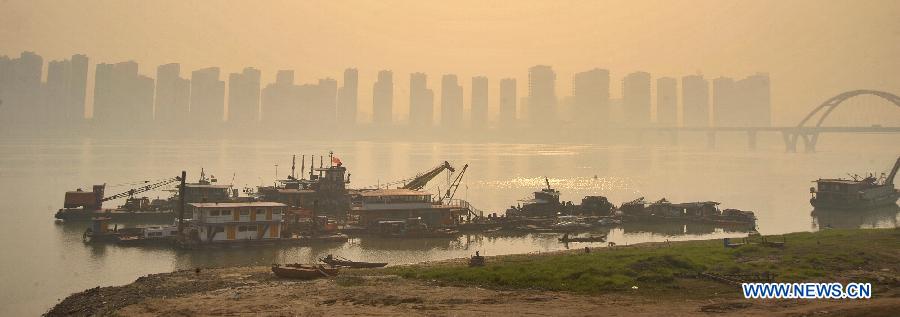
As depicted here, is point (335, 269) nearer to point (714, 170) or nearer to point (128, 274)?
point (128, 274)

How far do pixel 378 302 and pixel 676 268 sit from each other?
39.4ft

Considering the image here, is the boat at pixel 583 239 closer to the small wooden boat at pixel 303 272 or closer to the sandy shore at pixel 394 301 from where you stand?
the sandy shore at pixel 394 301

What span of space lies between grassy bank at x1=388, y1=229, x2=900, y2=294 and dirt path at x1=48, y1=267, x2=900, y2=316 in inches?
48.6

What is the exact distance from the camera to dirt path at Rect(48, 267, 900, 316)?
66.1 ft

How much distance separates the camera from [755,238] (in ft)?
115

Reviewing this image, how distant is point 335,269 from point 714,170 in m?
135

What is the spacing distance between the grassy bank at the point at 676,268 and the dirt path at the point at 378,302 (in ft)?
4.05

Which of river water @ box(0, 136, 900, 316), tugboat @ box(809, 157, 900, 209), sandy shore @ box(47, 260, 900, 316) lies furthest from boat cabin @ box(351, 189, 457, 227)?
Result: tugboat @ box(809, 157, 900, 209)

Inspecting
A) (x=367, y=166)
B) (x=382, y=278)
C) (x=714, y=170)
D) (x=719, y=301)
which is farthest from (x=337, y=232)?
(x=714, y=170)

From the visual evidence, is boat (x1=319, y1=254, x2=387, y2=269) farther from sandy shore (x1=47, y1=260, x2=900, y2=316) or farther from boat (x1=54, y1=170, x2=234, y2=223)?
boat (x1=54, y1=170, x2=234, y2=223)

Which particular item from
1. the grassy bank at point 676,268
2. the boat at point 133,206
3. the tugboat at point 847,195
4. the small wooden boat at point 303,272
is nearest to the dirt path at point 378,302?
the small wooden boat at point 303,272

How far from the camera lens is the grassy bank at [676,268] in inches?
960

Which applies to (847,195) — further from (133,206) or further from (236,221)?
(133,206)

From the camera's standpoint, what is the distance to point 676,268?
26.0 metres
